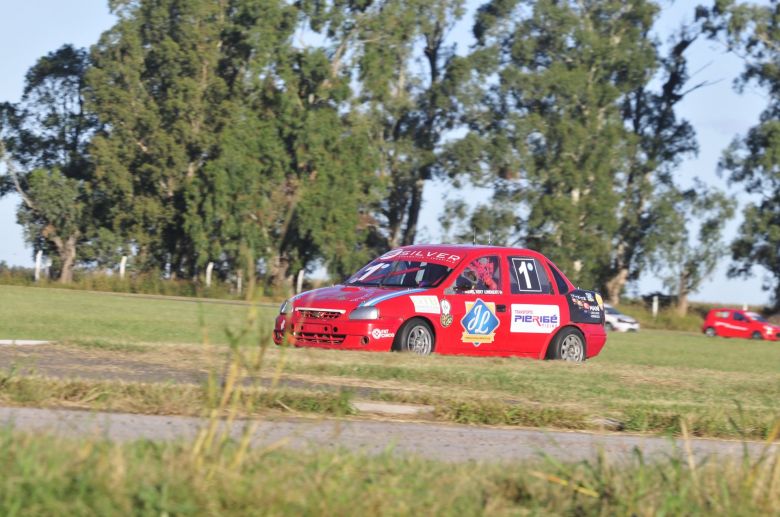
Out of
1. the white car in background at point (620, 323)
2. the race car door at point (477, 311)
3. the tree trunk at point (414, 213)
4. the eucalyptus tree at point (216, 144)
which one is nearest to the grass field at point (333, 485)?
the race car door at point (477, 311)

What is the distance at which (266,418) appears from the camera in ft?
26.6

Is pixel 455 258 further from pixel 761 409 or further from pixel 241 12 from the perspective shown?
pixel 241 12

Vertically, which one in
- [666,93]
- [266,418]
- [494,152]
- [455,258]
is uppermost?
[666,93]

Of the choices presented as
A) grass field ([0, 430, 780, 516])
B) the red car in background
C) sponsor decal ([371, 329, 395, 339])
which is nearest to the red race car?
sponsor decal ([371, 329, 395, 339])

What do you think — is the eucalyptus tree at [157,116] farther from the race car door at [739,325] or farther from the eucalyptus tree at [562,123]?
the race car door at [739,325]

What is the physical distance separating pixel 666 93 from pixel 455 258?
50.4m

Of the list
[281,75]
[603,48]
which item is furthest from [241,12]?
[603,48]

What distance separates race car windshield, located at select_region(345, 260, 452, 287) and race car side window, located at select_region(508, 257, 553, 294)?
1.01 metres

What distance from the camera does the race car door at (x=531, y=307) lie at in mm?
16266

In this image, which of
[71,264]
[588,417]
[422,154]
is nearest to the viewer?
[588,417]

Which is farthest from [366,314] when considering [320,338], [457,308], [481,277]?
[481,277]

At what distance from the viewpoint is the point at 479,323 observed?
16.0 meters

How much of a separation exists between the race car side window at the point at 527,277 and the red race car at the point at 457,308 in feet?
0.04

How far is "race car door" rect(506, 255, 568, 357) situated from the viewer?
1627 cm
